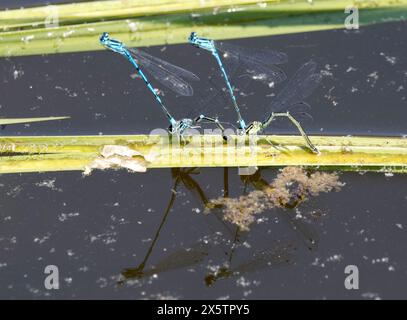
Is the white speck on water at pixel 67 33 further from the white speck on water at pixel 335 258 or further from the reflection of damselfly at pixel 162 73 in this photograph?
the white speck on water at pixel 335 258

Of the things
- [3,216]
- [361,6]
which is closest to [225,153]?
[3,216]

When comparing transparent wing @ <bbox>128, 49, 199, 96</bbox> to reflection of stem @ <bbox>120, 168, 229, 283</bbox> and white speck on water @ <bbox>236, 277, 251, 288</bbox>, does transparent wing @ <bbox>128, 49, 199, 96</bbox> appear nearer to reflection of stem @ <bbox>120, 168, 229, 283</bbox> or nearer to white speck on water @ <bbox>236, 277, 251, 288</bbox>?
reflection of stem @ <bbox>120, 168, 229, 283</bbox>

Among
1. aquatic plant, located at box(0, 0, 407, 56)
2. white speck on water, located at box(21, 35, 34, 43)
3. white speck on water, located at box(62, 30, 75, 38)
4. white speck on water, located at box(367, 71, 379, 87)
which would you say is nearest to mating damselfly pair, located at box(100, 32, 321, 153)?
aquatic plant, located at box(0, 0, 407, 56)

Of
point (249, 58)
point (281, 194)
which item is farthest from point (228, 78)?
point (281, 194)

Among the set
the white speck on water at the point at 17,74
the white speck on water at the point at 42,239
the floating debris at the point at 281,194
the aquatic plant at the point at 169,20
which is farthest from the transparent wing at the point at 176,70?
the white speck on water at the point at 42,239

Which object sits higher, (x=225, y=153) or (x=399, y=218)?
(x=225, y=153)

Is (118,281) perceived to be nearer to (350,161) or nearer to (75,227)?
(75,227)

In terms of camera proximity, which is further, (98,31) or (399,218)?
(98,31)
